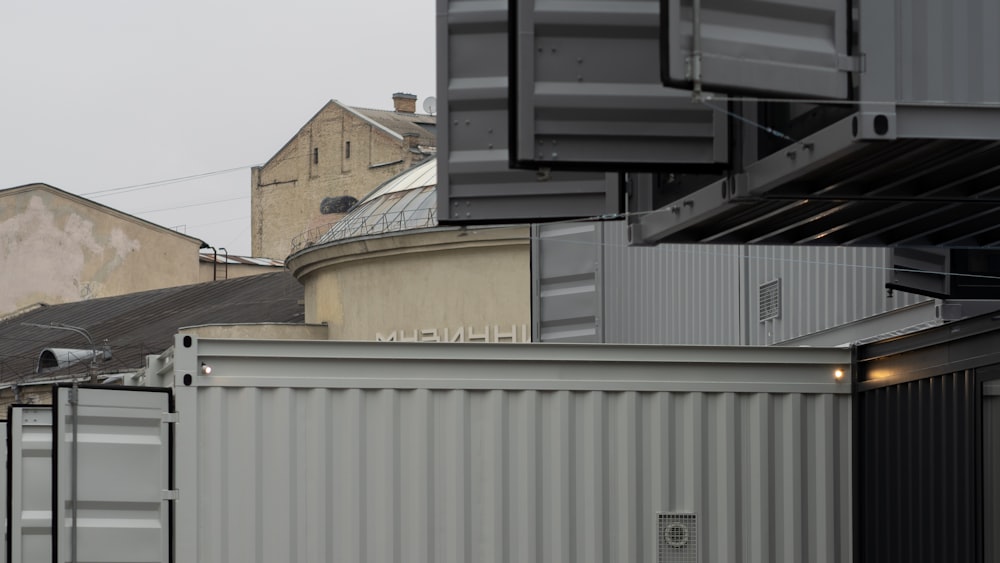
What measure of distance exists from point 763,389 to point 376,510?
2518 millimetres

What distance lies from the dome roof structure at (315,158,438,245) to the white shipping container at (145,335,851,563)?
21.8 m

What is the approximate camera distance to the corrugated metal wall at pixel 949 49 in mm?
7422

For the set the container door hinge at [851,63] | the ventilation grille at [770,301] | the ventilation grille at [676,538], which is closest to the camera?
the container door hinge at [851,63]

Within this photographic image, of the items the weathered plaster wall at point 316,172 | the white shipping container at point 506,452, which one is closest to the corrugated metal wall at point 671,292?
the white shipping container at point 506,452

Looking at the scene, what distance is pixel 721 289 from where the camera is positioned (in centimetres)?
1609

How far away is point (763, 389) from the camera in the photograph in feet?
35.1

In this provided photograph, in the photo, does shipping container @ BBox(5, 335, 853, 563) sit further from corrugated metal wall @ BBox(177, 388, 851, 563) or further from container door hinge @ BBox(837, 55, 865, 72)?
container door hinge @ BBox(837, 55, 865, 72)

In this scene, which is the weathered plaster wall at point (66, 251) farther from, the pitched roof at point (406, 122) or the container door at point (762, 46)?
the container door at point (762, 46)

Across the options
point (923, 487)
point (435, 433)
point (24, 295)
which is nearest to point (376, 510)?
point (435, 433)

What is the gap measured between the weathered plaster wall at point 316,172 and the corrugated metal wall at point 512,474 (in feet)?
148

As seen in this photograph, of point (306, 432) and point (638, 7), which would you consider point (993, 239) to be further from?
point (306, 432)

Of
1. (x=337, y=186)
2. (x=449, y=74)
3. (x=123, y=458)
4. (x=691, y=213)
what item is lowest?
(x=123, y=458)

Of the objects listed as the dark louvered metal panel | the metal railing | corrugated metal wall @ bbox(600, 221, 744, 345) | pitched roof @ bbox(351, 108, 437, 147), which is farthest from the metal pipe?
pitched roof @ bbox(351, 108, 437, 147)

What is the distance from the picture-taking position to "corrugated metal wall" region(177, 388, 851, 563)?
10.0 m
